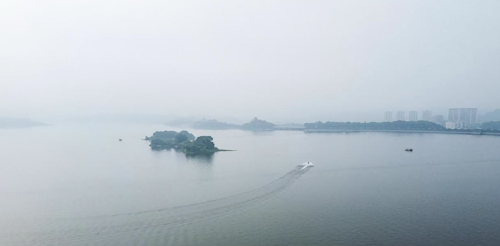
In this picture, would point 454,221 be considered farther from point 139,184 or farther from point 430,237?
point 139,184

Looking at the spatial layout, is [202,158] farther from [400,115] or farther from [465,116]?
[400,115]

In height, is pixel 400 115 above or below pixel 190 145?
above

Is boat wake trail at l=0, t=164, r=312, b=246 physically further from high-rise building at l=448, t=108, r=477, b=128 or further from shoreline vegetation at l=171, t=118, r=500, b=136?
high-rise building at l=448, t=108, r=477, b=128

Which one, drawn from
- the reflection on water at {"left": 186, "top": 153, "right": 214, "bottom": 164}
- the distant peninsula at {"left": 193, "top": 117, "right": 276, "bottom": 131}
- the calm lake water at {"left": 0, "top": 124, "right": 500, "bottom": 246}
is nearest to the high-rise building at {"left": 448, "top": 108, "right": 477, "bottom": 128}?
the distant peninsula at {"left": 193, "top": 117, "right": 276, "bottom": 131}

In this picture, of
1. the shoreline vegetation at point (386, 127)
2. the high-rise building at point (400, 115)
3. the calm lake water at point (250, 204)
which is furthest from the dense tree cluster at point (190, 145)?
the high-rise building at point (400, 115)

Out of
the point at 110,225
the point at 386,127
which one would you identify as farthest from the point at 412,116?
the point at 110,225

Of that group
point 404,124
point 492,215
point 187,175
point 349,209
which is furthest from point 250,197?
point 404,124
